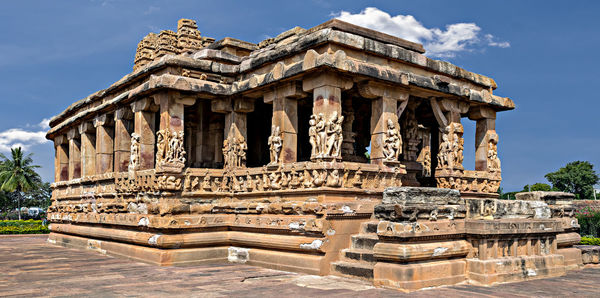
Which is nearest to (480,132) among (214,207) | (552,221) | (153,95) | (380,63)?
(380,63)

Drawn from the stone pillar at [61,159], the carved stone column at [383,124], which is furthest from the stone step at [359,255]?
the stone pillar at [61,159]

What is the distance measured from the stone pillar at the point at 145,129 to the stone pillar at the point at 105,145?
2.85m

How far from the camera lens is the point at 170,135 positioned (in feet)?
39.1

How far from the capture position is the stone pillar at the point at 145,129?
42.3 feet

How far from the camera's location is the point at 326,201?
10016 mm

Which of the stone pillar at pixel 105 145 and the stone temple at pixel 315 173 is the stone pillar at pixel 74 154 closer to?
the stone temple at pixel 315 173

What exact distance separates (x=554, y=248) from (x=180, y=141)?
7.70 meters

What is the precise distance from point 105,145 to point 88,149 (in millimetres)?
2008

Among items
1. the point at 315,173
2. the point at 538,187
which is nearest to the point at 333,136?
the point at 315,173

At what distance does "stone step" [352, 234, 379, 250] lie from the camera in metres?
9.20

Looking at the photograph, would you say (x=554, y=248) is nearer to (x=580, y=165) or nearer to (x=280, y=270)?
(x=280, y=270)

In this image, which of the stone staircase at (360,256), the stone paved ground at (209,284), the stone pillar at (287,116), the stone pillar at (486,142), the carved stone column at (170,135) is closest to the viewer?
the stone paved ground at (209,284)

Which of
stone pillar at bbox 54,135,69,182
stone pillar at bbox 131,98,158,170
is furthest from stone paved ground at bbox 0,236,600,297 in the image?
stone pillar at bbox 54,135,69,182

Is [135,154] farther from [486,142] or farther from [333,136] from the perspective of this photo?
[486,142]
